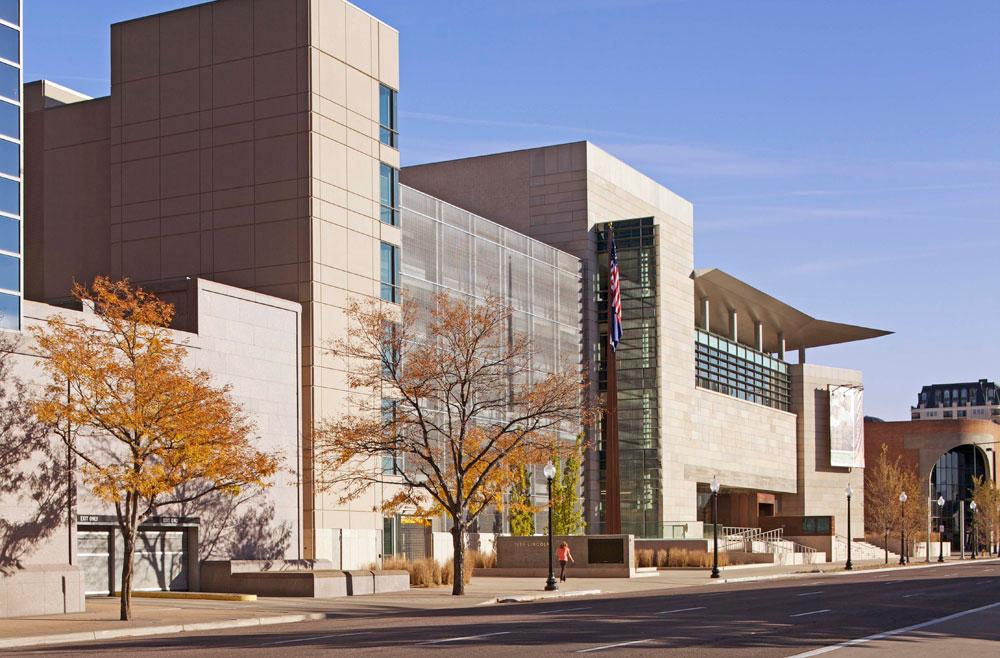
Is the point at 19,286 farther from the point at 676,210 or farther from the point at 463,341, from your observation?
the point at 676,210

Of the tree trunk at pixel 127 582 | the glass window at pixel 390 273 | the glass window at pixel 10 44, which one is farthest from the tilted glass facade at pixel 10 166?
the glass window at pixel 390 273

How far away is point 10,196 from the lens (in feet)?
114

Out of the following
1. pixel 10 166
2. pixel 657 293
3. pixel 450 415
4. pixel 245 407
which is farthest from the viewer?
pixel 657 293

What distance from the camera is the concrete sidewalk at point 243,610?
2731 centimetres

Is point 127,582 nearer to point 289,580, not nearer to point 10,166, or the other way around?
point 289,580

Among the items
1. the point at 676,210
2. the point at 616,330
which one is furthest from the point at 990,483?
the point at 616,330

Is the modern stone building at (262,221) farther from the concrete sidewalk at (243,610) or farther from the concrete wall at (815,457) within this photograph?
the concrete wall at (815,457)

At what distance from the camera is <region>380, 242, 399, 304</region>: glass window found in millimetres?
56319

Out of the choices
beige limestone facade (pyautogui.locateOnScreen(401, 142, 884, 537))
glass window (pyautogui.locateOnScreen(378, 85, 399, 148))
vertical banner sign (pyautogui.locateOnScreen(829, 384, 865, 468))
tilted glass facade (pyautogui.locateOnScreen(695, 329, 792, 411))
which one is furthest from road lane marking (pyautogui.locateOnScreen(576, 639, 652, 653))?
vertical banner sign (pyautogui.locateOnScreen(829, 384, 865, 468))

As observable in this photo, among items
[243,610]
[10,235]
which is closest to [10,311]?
[10,235]

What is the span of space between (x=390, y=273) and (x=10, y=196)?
23.7 meters

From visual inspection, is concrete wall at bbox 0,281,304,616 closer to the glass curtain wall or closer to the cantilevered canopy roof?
the glass curtain wall

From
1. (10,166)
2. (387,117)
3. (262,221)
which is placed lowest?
(10,166)

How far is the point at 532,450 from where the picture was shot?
46.3 meters
